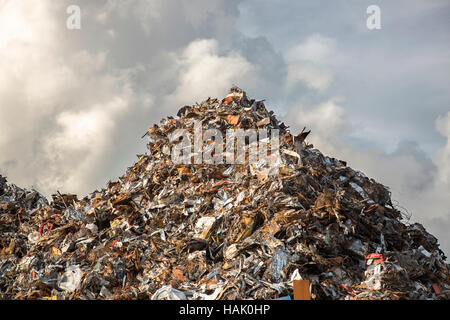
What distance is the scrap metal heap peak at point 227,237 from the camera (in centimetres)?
798

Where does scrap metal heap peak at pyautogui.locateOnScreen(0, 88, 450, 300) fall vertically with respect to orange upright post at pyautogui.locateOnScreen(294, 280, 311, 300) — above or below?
above

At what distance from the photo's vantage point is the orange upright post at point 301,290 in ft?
23.5

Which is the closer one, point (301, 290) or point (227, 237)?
point (301, 290)

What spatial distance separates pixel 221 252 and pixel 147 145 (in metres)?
7.01

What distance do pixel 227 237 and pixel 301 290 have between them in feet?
8.50

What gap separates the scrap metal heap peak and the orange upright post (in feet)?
0.57

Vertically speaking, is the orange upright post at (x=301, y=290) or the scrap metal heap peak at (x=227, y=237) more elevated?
the scrap metal heap peak at (x=227, y=237)

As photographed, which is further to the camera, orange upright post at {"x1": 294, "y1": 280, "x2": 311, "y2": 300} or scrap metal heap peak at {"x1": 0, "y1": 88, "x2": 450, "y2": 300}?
scrap metal heap peak at {"x1": 0, "y1": 88, "x2": 450, "y2": 300}

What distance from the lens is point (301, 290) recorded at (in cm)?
721

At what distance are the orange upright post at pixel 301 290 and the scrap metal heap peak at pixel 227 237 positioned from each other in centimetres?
17

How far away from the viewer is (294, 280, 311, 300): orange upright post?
716 centimetres

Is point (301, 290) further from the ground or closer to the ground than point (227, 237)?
closer to the ground

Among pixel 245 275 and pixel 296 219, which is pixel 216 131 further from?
pixel 245 275

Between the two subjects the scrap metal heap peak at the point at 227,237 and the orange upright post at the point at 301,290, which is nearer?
the orange upright post at the point at 301,290
